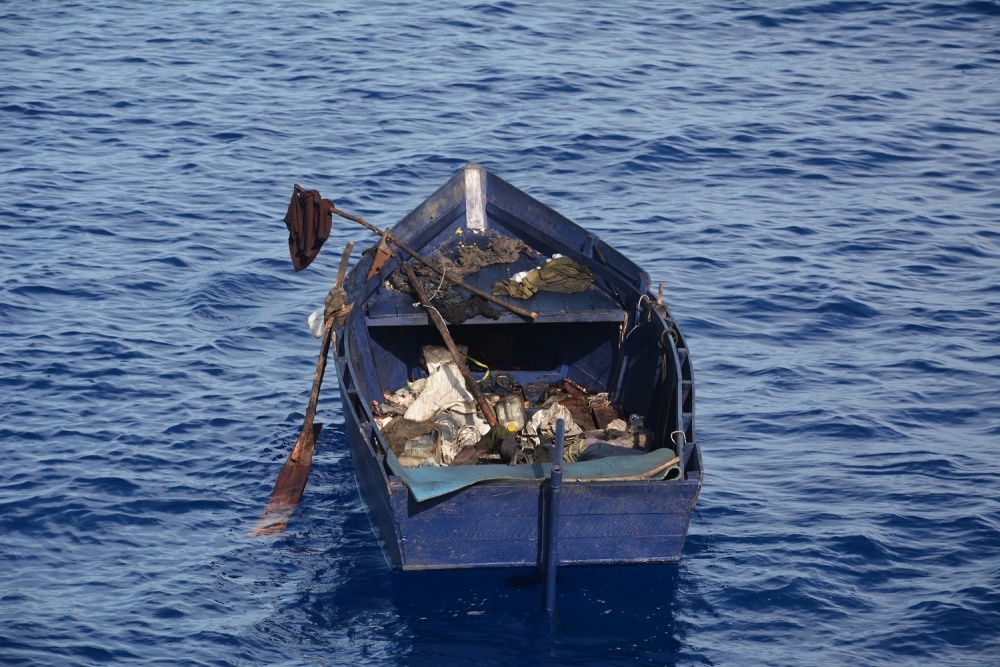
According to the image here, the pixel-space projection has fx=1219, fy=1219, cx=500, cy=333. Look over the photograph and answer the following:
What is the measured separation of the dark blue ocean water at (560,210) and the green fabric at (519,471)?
4.60ft

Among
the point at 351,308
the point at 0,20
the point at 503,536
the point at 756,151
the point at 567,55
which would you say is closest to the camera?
the point at 503,536

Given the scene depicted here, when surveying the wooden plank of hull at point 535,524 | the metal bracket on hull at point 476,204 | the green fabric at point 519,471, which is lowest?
the wooden plank of hull at point 535,524

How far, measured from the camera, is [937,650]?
11.8 meters

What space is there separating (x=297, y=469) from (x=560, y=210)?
9.96 m

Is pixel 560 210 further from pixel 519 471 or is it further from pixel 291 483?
pixel 519 471

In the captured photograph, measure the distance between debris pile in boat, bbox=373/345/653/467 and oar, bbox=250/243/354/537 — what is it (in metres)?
0.83

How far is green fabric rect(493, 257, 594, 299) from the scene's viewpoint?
604 inches

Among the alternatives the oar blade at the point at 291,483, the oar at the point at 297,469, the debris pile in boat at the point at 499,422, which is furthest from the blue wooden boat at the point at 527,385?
the oar blade at the point at 291,483

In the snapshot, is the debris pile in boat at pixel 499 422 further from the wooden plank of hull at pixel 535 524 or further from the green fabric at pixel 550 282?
the wooden plank of hull at pixel 535 524

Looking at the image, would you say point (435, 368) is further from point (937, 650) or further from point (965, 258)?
point (965, 258)

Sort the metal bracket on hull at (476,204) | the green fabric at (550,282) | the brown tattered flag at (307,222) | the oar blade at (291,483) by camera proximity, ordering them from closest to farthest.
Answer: the oar blade at (291,483), the brown tattered flag at (307,222), the green fabric at (550,282), the metal bracket on hull at (476,204)

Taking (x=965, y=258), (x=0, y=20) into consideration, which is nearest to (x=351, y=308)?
(x=965, y=258)

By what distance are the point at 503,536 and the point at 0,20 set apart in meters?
27.6

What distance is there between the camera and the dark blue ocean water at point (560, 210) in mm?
12312
